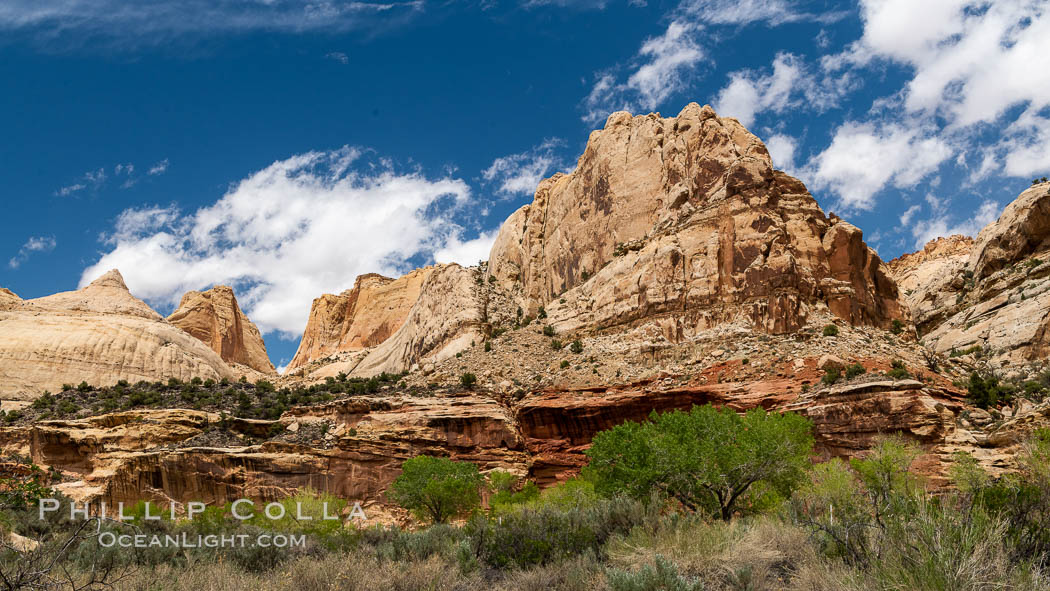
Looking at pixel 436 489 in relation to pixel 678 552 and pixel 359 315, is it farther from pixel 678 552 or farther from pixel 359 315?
pixel 359 315

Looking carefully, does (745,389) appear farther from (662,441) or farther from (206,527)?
(206,527)

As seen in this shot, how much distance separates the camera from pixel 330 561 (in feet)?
31.2

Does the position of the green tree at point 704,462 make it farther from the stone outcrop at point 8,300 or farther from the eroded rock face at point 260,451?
the stone outcrop at point 8,300

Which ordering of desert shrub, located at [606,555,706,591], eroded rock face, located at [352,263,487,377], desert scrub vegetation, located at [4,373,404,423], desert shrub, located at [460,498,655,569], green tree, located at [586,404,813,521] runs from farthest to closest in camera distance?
eroded rock face, located at [352,263,487,377] → desert scrub vegetation, located at [4,373,404,423] → green tree, located at [586,404,813,521] → desert shrub, located at [460,498,655,569] → desert shrub, located at [606,555,706,591]

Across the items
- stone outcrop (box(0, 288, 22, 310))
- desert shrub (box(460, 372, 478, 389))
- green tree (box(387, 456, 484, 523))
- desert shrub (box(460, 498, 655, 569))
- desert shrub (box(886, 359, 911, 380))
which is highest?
stone outcrop (box(0, 288, 22, 310))

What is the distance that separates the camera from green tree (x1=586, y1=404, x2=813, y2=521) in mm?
19812

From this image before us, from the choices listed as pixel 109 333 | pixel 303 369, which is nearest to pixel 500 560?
pixel 109 333

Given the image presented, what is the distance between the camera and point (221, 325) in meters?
117

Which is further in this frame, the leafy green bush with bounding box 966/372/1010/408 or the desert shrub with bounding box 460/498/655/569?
the leafy green bush with bounding box 966/372/1010/408

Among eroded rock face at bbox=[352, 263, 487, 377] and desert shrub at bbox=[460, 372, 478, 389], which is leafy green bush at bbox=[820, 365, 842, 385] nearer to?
desert shrub at bbox=[460, 372, 478, 389]

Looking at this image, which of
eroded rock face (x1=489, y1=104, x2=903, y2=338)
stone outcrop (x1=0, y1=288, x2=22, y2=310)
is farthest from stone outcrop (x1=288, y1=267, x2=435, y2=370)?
eroded rock face (x1=489, y1=104, x2=903, y2=338)

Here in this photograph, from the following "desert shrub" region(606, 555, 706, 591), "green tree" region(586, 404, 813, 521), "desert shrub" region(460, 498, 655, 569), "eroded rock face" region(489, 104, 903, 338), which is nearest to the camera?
"desert shrub" region(606, 555, 706, 591)

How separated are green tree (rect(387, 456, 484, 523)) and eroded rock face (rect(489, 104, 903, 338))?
20.7m

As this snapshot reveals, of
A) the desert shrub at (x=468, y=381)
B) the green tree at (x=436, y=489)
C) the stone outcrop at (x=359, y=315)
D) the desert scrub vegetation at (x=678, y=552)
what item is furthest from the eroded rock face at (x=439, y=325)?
the desert scrub vegetation at (x=678, y=552)
